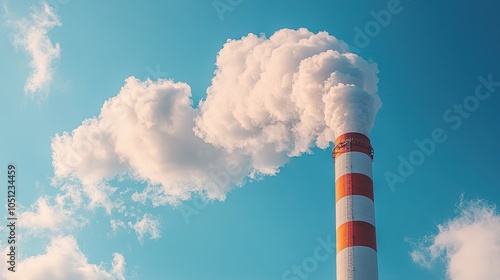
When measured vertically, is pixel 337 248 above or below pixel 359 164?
below

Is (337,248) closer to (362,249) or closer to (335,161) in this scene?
(362,249)

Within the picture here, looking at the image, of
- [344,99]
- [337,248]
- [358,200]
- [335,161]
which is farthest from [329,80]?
[337,248]

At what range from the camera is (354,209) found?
29.3 m

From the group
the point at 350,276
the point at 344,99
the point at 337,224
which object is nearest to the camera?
the point at 350,276

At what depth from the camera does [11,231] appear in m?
28.2

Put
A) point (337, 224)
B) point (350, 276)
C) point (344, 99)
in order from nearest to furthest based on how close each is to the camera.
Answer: point (350, 276) < point (337, 224) < point (344, 99)

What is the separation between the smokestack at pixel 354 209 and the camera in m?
28.1

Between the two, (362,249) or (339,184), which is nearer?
(362,249)

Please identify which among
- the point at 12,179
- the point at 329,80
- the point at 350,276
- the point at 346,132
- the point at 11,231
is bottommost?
the point at 350,276

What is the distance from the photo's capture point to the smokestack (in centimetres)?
2809

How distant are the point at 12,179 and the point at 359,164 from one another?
16255 mm

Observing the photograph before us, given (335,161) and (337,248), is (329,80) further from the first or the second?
(337,248)

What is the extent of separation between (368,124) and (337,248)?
22.7ft

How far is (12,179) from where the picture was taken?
2856 cm
